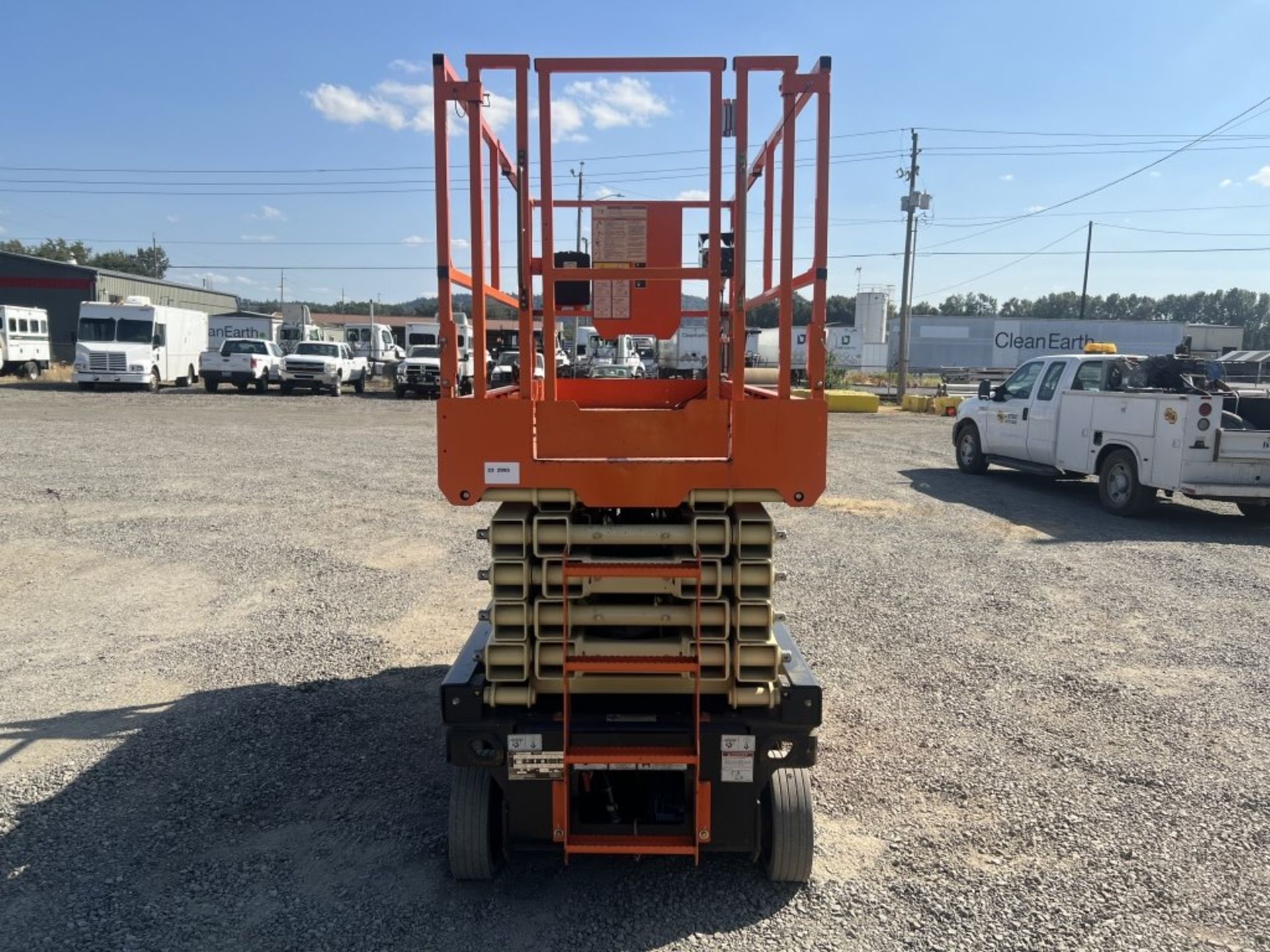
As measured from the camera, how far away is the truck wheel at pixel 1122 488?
10.9 metres

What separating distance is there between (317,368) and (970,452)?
23.8 metres

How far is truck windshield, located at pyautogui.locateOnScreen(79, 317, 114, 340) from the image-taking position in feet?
96.5

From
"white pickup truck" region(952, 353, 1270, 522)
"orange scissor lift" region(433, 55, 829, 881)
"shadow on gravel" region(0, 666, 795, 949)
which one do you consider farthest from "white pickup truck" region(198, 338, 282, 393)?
"orange scissor lift" region(433, 55, 829, 881)

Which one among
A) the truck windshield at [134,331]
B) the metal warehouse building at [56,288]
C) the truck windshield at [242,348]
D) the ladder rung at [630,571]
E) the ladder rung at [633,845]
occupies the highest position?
the metal warehouse building at [56,288]

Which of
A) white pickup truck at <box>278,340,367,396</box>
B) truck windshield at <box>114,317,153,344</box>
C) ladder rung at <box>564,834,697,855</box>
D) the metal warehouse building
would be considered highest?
the metal warehouse building

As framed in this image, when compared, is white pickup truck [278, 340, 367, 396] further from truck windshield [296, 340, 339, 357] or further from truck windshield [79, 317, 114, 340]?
truck windshield [79, 317, 114, 340]

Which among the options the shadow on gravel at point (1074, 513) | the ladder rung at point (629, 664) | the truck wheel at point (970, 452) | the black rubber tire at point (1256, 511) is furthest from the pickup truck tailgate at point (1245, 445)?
the ladder rung at point (629, 664)

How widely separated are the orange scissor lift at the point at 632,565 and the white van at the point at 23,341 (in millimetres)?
37067

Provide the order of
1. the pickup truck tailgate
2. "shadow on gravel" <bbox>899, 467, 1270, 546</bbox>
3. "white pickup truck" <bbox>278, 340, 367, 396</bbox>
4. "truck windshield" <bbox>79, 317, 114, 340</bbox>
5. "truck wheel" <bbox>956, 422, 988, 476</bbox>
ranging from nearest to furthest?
"shadow on gravel" <bbox>899, 467, 1270, 546</bbox> < the pickup truck tailgate < "truck wheel" <bbox>956, 422, 988, 476</bbox> < "truck windshield" <bbox>79, 317, 114, 340</bbox> < "white pickup truck" <bbox>278, 340, 367, 396</bbox>

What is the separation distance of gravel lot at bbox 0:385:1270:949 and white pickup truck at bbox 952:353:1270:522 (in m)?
0.83

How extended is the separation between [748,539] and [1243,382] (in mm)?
13828

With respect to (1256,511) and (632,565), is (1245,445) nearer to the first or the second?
(1256,511)

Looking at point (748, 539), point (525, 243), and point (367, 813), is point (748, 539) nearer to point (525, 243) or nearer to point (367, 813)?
point (525, 243)

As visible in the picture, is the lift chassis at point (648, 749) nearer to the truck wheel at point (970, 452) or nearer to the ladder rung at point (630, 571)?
the ladder rung at point (630, 571)
